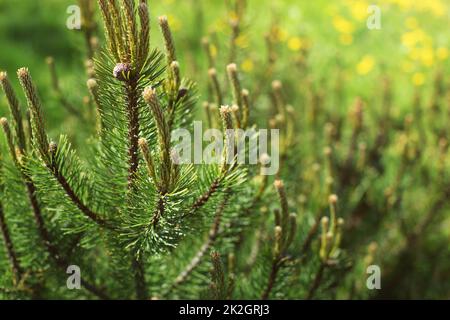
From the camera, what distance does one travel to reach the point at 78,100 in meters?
2.49

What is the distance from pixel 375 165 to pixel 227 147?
93.9 inches

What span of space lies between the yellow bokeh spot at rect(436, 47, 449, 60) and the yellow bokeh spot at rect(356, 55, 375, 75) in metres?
0.79

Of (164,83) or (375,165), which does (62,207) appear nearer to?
(164,83)

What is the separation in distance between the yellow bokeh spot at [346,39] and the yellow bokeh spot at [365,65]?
45cm

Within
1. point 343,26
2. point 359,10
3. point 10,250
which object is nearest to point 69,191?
point 10,250

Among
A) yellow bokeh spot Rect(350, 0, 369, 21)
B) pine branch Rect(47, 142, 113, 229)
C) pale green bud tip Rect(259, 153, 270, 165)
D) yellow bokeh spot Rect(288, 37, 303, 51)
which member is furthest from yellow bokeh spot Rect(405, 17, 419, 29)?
pine branch Rect(47, 142, 113, 229)

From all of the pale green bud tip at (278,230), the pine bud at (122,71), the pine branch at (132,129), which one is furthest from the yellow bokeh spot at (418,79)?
the pine bud at (122,71)

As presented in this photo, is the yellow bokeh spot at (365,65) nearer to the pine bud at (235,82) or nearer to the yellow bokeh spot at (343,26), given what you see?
the yellow bokeh spot at (343,26)

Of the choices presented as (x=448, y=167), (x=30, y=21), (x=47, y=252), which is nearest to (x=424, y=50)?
(x=448, y=167)

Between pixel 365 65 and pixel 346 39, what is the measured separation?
65cm

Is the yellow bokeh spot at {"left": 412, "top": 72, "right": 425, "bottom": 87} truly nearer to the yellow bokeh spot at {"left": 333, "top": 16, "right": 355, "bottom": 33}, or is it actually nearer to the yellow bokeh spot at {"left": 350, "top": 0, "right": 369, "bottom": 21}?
the yellow bokeh spot at {"left": 333, "top": 16, "right": 355, "bottom": 33}

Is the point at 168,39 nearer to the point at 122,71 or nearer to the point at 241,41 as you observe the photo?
the point at 122,71

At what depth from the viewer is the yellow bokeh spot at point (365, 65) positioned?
17.6ft

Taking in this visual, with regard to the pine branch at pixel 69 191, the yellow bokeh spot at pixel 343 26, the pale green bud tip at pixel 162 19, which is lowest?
the pine branch at pixel 69 191
